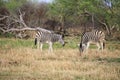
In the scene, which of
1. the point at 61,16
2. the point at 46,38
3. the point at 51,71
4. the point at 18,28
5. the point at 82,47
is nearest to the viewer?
the point at 51,71

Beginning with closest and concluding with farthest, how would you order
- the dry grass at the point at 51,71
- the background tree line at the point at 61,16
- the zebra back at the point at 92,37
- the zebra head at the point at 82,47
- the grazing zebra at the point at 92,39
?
the dry grass at the point at 51,71 → the zebra head at the point at 82,47 → the grazing zebra at the point at 92,39 → the zebra back at the point at 92,37 → the background tree line at the point at 61,16

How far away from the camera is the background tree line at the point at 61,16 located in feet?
124

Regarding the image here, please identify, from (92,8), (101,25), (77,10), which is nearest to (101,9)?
(92,8)

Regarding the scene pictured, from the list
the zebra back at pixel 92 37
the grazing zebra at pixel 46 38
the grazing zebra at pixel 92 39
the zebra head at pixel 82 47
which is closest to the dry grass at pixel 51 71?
the zebra head at pixel 82 47

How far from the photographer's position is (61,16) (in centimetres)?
4322

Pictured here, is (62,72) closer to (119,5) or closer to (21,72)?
(21,72)

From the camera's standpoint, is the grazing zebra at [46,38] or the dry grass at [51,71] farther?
the grazing zebra at [46,38]

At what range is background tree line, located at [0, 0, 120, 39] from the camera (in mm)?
37812

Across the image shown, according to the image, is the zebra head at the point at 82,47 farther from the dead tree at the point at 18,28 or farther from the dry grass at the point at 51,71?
the dead tree at the point at 18,28

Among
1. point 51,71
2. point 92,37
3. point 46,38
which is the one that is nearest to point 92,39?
point 92,37

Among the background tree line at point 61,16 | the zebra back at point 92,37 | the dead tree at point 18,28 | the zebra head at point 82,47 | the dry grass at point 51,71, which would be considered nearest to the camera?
the dry grass at point 51,71

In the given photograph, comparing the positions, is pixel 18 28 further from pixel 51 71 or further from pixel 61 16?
pixel 51 71

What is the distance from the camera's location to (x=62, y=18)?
43.8 meters

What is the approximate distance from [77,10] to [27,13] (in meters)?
9.76
